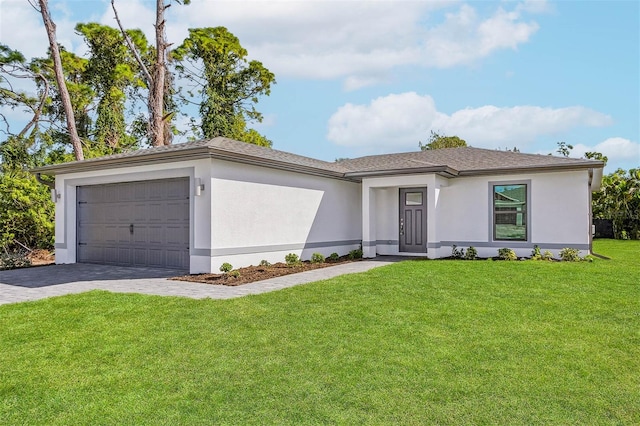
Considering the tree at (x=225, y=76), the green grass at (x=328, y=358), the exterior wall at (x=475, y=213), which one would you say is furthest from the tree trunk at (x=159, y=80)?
the green grass at (x=328, y=358)

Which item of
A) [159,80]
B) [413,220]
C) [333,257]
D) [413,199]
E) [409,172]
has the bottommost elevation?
[333,257]

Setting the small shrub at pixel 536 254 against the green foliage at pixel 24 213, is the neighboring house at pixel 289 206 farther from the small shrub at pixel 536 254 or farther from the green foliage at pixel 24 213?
the green foliage at pixel 24 213

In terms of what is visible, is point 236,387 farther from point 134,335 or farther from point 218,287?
point 218,287

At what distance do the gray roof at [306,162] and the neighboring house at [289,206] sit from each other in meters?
0.04

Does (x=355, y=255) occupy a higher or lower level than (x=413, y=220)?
lower

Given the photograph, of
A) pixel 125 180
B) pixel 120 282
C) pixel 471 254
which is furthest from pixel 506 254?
pixel 125 180

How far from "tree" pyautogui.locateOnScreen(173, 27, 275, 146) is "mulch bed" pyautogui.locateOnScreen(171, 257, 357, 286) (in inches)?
736

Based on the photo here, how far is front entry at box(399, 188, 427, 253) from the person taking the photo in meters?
14.6

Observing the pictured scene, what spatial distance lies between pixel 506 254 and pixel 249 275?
25.1 ft

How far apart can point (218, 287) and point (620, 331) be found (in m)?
6.50

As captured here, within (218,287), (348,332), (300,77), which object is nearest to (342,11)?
(300,77)

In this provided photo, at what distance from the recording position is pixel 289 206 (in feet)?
41.2

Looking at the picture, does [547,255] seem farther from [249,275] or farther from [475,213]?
[249,275]

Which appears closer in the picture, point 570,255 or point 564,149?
point 570,255
